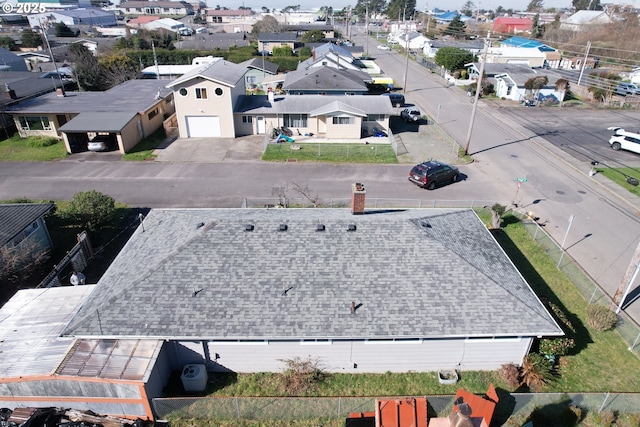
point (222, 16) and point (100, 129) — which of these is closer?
point (100, 129)

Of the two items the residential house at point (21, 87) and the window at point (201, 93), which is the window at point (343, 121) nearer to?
the window at point (201, 93)

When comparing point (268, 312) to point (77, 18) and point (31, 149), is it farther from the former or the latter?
point (77, 18)

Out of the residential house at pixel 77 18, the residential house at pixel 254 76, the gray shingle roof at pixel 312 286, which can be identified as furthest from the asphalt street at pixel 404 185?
the residential house at pixel 77 18

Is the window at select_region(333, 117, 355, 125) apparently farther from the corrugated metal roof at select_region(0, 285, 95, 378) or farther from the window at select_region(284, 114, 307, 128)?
the corrugated metal roof at select_region(0, 285, 95, 378)

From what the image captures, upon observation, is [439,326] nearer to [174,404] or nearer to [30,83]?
[174,404]

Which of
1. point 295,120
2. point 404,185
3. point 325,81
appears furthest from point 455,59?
point 404,185

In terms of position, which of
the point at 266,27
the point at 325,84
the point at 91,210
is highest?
the point at 266,27
